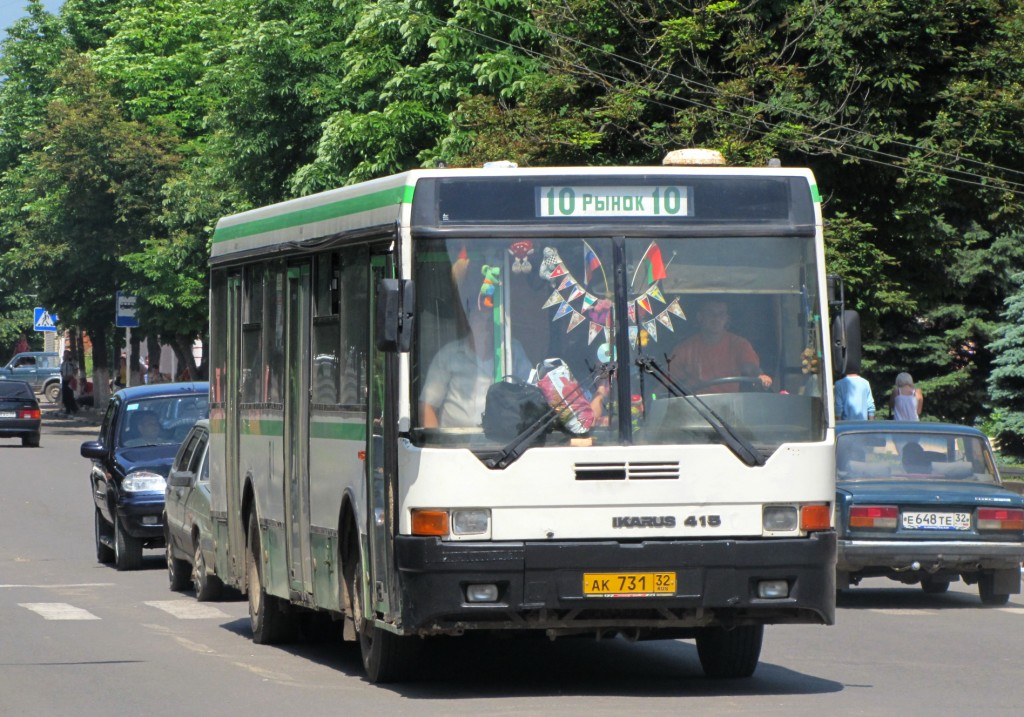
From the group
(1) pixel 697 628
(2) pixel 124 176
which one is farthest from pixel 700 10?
(2) pixel 124 176

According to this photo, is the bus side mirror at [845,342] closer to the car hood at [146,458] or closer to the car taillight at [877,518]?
the car taillight at [877,518]

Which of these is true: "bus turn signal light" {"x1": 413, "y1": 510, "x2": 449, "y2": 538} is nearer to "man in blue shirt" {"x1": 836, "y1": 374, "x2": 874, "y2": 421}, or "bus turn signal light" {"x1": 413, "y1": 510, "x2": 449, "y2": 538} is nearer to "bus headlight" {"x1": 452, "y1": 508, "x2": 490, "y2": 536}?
"bus headlight" {"x1": 452, "y1": 508, "x2": 490, "y2": 536}

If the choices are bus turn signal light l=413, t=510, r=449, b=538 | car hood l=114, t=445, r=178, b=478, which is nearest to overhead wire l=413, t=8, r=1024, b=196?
car hood l=114, t=445, r=178, b=478

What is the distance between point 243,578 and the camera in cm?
1329

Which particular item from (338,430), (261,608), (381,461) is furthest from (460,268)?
(261,608)

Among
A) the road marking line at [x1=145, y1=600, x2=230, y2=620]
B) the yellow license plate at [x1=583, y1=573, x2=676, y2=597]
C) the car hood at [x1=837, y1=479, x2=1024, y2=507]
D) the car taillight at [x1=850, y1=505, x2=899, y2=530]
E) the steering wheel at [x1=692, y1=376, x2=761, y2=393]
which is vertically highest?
the steering wheel at [x1=692, y1=376, x2=761, y2=393]

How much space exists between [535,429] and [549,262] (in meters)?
0.85

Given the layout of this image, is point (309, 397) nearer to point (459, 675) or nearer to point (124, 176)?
point (459, 675)

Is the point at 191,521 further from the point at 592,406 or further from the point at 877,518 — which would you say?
the point at 592,406

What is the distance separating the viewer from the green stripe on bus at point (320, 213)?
9789 mm

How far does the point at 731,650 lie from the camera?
10.6m

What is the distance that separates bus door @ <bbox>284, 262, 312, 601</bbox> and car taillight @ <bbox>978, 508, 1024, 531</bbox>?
575 cm

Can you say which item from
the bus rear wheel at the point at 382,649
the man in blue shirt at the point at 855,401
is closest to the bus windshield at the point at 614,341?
the bus rear wheel at the point at 382,649

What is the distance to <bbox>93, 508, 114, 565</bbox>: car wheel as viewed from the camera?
20.0 metres
